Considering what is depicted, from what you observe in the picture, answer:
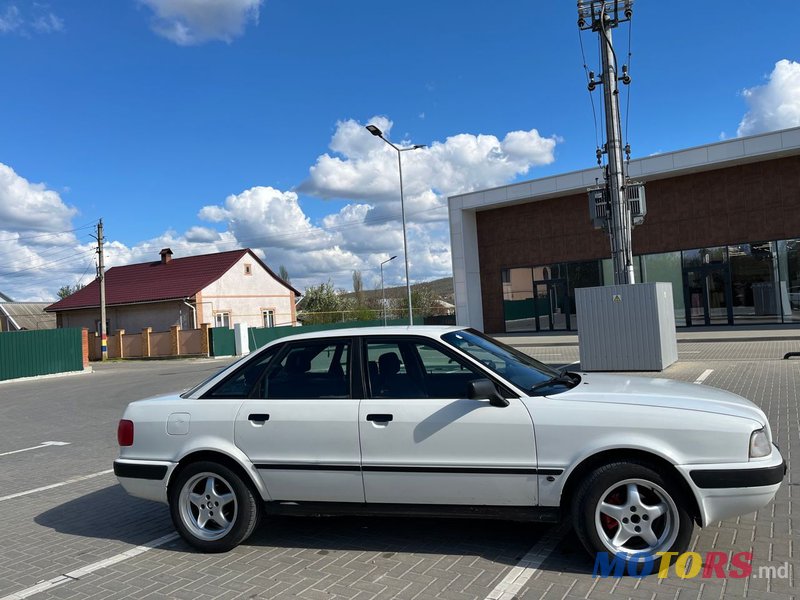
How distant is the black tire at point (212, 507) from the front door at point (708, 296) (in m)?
27.9

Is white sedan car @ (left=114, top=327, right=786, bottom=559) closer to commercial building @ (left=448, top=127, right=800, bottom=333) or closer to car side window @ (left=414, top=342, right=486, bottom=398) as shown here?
car side window @ (left=414, top=342, right=486, bottom=398)

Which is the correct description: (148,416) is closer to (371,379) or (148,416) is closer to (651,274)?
(371,379)

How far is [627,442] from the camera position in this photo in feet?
12.7

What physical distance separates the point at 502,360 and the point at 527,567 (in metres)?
1.41

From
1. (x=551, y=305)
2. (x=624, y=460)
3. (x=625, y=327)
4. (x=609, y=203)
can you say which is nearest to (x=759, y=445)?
(x=624, y=460)

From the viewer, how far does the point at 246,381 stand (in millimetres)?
4805

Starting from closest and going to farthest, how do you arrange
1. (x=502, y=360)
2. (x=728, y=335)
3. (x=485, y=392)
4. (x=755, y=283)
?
(x=485, y=392) < (x=502, y=360) < (x=728, y=335) < (x=755, y=283)

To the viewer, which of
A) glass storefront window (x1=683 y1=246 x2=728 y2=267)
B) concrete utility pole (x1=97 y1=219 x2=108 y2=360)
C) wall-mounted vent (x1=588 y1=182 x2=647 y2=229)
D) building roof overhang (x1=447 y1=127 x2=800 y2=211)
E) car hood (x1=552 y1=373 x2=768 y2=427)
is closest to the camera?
car hood (x1=552 y1=373 x2=768 y2=427)

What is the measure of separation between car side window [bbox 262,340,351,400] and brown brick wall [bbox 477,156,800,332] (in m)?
27.2

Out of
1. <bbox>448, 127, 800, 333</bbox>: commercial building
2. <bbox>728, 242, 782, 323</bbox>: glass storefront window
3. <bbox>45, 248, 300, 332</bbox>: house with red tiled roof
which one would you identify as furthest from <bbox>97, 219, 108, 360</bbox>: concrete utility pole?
<bbox>728, 242, 782, 323</bbox>: glass storefront window

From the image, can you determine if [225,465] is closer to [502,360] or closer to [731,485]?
[502,360]

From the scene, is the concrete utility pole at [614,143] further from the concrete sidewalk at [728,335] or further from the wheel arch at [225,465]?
the wheel arch at [225,465]

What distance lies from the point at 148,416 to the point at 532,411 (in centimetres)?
287

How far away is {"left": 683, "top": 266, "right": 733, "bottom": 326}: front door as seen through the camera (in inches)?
1100
